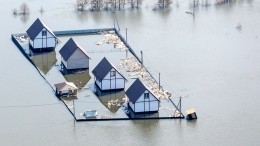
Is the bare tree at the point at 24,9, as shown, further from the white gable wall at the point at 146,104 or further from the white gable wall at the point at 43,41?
the white gable wall at the point at 146,104

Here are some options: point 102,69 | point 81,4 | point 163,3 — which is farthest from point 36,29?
point 163,3

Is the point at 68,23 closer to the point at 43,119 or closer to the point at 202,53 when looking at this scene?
the point at 202,53

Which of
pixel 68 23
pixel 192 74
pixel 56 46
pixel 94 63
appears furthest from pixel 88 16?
pixel 192 74

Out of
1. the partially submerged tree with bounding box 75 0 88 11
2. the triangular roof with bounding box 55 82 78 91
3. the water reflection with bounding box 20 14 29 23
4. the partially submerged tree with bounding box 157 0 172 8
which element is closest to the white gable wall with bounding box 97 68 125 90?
the triangular roof with bounding box 55 82 78 91

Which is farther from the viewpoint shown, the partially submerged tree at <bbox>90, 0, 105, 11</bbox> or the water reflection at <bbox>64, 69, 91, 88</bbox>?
the partially submerged tree at <bbox>90, 0, 105, 11</bbox>

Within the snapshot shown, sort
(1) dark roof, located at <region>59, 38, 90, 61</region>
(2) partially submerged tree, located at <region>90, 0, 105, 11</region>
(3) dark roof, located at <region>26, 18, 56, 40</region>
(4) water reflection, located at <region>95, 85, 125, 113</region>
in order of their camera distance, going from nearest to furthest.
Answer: (4) water reflection, located at <region>95, 85, 125, 113</region>
(1) dark roof, located at <region>59, 38, 90, 61</region>
(3) dark roof, located at <region>26, 18, 56, 40</region>
(2) partially submerged tree, located at <region>90, 0, 105, 11</region>

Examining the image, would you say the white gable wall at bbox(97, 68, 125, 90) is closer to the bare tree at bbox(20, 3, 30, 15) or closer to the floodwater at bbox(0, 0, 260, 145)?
the floodwater at bbox(0, 0, 260, 145)

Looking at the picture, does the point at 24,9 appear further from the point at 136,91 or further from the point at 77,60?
the point at 136,91

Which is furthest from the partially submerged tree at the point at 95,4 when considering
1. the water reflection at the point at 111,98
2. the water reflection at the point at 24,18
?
the water reflection at the point at 111,98

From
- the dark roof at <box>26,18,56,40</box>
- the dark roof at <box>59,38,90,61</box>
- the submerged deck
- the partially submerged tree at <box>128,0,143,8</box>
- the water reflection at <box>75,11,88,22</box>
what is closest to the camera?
the submerged deck
